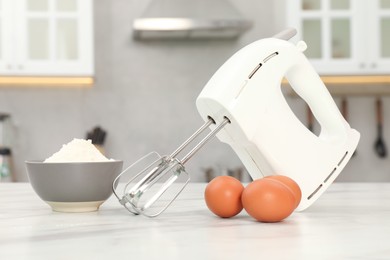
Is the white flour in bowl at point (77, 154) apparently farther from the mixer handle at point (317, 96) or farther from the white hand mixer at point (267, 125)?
the mixer handle at point (317, 96)

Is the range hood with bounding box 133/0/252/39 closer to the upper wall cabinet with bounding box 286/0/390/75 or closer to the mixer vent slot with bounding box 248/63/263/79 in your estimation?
the upper wall cabinet with bounding box 286/0/390/75

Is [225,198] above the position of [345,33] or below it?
below

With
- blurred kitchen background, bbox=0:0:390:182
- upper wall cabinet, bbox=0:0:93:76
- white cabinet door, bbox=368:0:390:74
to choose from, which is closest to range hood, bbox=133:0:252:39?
blurred kitchen background, bbox=0:0:390:182

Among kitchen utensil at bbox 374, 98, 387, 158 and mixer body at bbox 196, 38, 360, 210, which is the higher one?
mixer body at bbox 196, 38, 360, 210

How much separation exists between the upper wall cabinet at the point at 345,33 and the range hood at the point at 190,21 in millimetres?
301

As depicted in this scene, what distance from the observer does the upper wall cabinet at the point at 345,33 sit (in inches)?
103

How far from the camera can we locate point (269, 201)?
782mm

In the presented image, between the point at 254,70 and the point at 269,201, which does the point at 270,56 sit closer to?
the point at 254,70

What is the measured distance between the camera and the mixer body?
86 centimetres

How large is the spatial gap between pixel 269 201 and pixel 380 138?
7.86 ft

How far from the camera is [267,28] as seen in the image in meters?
3.02

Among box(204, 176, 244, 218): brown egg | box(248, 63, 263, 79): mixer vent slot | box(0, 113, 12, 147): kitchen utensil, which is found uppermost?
box(248, 63, 263, 79): mixer vent slot

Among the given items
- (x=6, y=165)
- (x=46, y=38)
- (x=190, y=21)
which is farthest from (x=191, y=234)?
(x=6, y=165)

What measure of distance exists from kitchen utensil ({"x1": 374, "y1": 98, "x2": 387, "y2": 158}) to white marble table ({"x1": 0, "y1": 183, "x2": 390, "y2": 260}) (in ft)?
6.75
